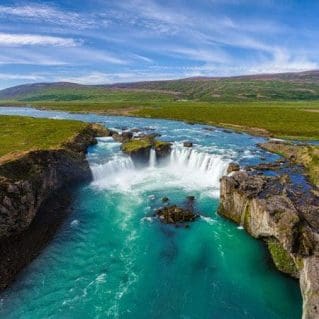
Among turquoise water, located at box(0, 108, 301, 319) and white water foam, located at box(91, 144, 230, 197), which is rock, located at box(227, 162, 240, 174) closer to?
white water foam, located at box(91, 144, 230, 197)

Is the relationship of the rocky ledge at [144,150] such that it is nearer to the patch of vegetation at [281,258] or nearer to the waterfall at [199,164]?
the waterfall at [199,164]

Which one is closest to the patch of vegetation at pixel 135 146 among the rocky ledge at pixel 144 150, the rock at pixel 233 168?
the rocky ledge at pixel 144 150

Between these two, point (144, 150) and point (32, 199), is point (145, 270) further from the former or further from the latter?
point (144, 150)

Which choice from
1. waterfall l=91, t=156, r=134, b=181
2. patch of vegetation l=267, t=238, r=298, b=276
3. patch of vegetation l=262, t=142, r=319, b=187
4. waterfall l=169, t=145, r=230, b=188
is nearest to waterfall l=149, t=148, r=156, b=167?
waterfall l=169, t=145, r=230, b=188

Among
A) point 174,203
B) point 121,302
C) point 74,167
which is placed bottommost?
point 121,302

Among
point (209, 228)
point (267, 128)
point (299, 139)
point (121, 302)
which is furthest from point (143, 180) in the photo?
point (267, 128)

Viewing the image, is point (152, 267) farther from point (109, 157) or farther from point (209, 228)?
point (109, 157)

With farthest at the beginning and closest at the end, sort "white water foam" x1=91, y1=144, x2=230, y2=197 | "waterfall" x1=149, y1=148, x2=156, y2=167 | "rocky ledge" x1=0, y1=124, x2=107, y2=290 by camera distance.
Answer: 1. "waterfall" x1=149, y1=148, x2=156, y2=167
2. "white water foam" x1=91, y1=144, x2=230, y2=197
3. "rocky ledge" x1=0, y1=124, x2=107, y2=290
